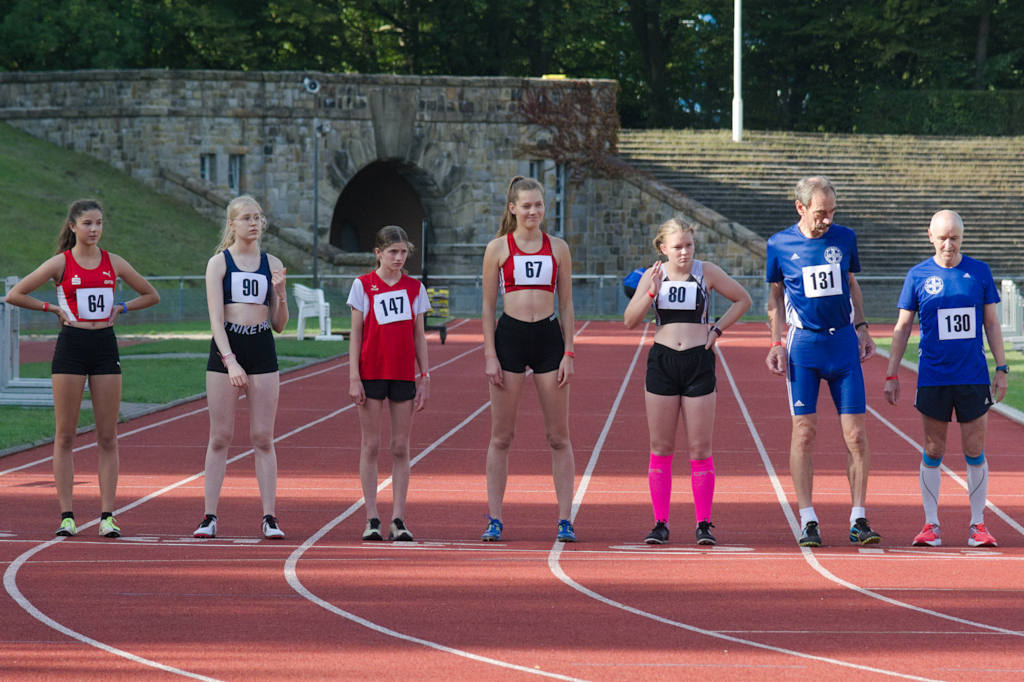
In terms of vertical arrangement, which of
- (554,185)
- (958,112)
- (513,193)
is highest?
(958,112)

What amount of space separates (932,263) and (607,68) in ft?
167

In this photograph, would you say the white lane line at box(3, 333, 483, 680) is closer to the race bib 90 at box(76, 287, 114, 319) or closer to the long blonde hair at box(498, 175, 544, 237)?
the race bib 90 at box(76, 287, 114, 319)

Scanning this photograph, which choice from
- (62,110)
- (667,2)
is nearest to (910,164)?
(667,2)

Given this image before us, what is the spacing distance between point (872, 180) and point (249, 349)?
38.3 metres

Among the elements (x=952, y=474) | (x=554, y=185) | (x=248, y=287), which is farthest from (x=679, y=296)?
(x=554, y=185)

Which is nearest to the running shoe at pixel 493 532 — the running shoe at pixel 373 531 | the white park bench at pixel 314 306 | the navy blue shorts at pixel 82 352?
the running shoe at pixel 373 531

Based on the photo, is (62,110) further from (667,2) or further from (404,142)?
(667,2)

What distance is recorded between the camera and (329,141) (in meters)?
43.8

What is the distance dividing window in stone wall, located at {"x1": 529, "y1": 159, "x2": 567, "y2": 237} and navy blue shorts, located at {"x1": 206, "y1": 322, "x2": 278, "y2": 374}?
118 feet

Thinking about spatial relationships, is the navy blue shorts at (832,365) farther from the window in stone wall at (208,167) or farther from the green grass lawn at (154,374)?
the window in stone wall at (208,167)

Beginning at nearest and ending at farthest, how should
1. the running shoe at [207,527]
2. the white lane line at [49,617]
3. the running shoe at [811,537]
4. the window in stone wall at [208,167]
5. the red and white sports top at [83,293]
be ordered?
the white lane line at [49,617] < the running shoe at [811,537] < the running shoe at [207,527] < the red and white sports top at [83,293] < the window in stone wall at [208,167]

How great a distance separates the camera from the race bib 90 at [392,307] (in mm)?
8703

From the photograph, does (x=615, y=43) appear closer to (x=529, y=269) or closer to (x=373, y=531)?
(x=529, y=269)

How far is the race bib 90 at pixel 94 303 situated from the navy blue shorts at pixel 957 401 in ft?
14.8
